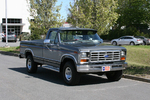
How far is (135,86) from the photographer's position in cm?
846

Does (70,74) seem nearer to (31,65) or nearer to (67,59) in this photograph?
(67,59)

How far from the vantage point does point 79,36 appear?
9.53 metres

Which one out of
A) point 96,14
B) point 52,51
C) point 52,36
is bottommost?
point 52,51

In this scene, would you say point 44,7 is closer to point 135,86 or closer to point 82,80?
point 82,80

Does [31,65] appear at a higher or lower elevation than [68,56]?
lower

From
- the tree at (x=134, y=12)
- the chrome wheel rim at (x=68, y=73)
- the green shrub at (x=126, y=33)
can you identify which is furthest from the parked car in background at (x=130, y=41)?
the chrome wheel rim at (x=68, y=73)

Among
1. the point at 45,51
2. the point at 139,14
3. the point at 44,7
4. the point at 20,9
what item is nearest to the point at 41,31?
the point at 44,7

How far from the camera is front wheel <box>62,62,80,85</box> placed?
8164mm

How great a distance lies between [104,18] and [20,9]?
1894 inches

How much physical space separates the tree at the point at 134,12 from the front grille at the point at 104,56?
38.0 m

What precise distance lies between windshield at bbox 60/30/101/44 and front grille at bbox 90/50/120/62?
4.24 ft

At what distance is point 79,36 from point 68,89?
249 cm

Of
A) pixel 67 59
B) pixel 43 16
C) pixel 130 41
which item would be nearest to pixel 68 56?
pixel 67 59

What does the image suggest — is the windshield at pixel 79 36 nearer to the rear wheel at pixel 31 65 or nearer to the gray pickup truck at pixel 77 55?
the gray pickup truck at pixel 77 55
